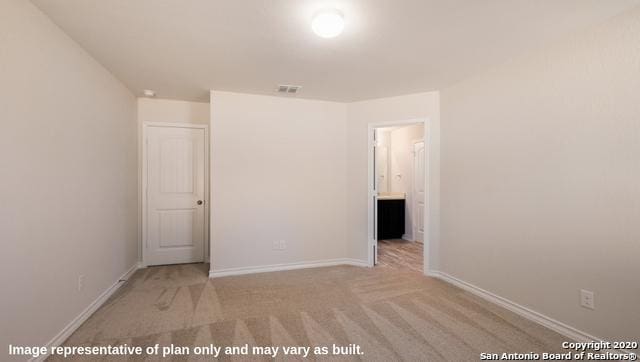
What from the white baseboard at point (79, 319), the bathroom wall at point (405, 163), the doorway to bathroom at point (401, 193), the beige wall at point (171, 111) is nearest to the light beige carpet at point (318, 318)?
the white baseboard at point (79, 319)

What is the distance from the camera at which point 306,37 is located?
218 cm

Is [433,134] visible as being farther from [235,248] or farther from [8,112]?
[8,112]

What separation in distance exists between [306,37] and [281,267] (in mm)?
2874

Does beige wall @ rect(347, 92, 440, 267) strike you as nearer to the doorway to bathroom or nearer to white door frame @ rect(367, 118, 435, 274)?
white door frame @ rect(367, 118, 435, 274)

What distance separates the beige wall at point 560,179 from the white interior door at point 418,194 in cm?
218

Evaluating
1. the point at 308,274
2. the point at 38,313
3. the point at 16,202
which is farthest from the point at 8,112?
the point at 308,274

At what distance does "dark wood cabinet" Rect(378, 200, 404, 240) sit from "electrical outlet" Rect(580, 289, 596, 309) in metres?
3.53

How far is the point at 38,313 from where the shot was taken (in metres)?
1.81

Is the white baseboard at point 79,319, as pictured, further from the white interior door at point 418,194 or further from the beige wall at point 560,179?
the white interior door at point 418,194

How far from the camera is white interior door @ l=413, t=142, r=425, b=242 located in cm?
531

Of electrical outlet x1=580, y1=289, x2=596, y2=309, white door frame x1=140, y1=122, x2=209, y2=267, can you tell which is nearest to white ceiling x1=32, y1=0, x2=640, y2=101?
white door frame x1=140, y1=122, x2=209, y2=267

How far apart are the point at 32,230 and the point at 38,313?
0.56m

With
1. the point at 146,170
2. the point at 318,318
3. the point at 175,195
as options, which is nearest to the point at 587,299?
the point at 318,318

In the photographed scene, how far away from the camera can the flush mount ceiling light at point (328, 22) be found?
180 centimetres
